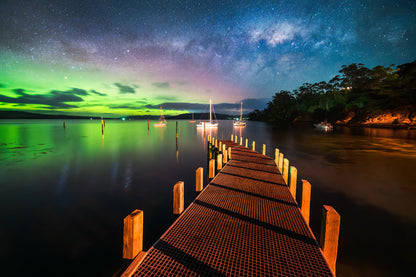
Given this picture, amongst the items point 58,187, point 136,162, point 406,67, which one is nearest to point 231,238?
point 58,187

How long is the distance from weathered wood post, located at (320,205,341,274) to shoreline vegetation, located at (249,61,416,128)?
78340 mm

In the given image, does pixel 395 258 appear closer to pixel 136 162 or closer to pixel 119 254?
pixel 119 254

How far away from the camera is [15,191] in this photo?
35.3ft

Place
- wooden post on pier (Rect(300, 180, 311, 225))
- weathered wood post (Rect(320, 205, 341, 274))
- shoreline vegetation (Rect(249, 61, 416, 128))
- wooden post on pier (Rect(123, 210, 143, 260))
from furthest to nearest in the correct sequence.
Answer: shoreline vegetation (Rect(249, 61, 416, 128)), wooden post on pier (Rect(300, 180, 311, 225)), weathered wood post (Rect(320, 205, 341, 274)), wooden post on pier (Rect(123, 210, 143, 260))

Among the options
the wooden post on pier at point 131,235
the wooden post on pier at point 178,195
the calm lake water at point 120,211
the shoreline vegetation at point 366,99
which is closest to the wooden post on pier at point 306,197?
the calm lake water at point 120,211

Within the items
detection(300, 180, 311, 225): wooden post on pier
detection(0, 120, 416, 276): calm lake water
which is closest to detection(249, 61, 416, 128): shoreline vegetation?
detection(0, 120, 416, 276): calm lake water

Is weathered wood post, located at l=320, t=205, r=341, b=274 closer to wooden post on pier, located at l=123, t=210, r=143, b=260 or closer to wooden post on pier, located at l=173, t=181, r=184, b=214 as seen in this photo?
wooden post on pier, located at l=173, t=181, r=184, b=214

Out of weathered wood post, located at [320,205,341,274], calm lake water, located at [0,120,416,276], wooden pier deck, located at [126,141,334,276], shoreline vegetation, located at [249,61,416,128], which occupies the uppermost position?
shoreline vegetation, located at [249,61,416,128]

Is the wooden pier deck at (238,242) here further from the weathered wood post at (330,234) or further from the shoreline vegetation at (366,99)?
the shoreline vegetation at (366,99)

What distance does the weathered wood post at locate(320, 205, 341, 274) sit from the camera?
4.16 meters

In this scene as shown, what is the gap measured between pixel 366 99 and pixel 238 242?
91.1 meters

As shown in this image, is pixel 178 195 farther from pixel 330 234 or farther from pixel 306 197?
pixel 306 197

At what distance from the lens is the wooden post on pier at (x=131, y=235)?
12.7 feet

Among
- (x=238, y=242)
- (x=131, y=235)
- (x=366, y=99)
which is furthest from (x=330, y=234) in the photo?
(x=366, y=99)
